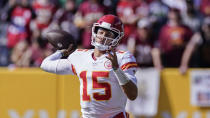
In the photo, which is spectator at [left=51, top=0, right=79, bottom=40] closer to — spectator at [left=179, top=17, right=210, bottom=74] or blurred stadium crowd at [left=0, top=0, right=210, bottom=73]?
blurred stadium crowd at [left=0, top=0, right=210, bottom=73]

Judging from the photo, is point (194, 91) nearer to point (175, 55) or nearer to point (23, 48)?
point (175, 55)

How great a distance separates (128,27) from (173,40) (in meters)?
0.76

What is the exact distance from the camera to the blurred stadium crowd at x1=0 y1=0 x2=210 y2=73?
716 cm

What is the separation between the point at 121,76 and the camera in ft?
12.2

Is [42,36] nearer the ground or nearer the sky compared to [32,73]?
nearer the sky

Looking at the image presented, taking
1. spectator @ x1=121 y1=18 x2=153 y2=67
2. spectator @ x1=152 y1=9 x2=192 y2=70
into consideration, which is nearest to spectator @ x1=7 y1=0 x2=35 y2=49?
spectator @ x1=121 y1=18 x2=153 y2=67

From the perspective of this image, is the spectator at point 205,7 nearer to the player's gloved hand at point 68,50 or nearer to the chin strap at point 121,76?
the player's gloved hand at point 68,50

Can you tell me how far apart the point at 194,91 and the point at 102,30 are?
3318mm

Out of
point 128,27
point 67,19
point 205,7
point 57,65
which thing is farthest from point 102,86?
point 205,7

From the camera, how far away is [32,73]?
695cm

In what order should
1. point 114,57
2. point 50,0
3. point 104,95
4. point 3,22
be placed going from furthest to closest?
point 3,22 < point 50,0 < point 104,95 < point 114,57

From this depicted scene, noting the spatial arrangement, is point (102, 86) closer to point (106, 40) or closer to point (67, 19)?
point (106, 40)

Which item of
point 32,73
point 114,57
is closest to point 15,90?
point 32,73

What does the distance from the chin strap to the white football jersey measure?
158mm
